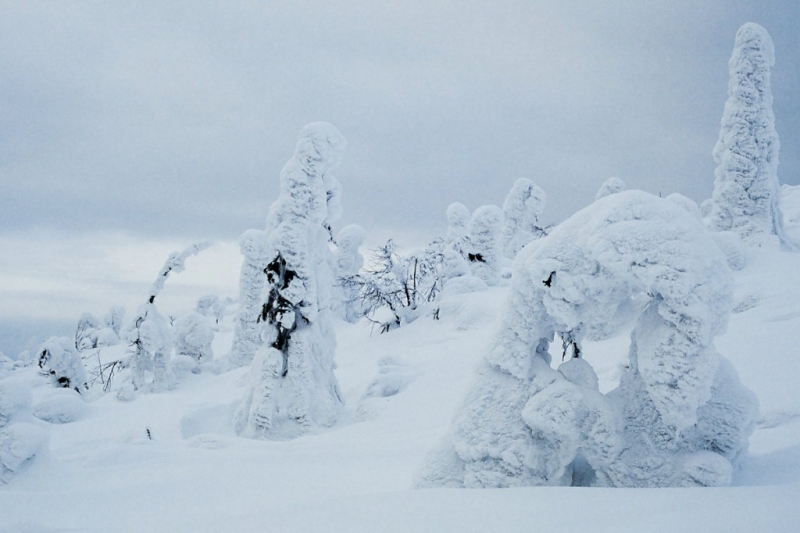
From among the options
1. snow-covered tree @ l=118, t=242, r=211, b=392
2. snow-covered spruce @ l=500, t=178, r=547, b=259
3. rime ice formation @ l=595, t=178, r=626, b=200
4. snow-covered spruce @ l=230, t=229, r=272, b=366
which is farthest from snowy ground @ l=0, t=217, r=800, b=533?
snow-covered spruce @ l=500, t=178, r=547, b=259

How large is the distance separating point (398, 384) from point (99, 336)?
28.1m

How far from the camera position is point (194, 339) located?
21656mm

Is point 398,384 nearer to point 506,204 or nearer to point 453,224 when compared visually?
point 453,224

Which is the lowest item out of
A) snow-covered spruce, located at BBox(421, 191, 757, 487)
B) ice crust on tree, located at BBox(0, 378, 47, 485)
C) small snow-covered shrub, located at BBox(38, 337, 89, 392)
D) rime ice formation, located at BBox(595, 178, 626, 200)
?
small snow-covered shrub, located at BBox(38, 337, 89, 392)

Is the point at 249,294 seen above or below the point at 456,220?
below

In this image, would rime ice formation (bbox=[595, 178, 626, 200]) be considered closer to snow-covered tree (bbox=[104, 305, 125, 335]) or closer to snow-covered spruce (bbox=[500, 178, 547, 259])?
snow-covered spruce (bbox=[500, 178, 547, 259])

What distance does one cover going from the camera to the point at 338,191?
13656mm

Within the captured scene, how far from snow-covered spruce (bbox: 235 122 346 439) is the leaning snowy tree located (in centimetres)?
1385

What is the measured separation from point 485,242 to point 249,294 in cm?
1155

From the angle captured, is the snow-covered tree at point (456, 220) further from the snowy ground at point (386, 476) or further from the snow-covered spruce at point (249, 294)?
the snowy ground at point (386, 476)

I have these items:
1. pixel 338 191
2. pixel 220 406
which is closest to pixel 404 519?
pixel 338 191

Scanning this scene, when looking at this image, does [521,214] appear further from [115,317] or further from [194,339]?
[115,317]

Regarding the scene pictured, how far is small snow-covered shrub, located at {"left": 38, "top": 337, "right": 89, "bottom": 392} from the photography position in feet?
55.8

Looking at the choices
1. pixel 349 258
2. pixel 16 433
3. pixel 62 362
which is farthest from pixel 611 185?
pixel 16 433
